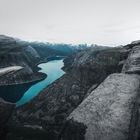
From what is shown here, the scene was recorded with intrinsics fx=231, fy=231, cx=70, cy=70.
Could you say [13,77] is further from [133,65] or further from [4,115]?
[4,115]

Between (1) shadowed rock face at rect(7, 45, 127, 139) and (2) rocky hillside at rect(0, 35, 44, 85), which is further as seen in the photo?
(2) rocky hillside at rect(0, 35, 44, 85)

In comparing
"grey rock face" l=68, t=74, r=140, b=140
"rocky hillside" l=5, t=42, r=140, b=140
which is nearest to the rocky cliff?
"rocky hillside" l=5, t=42, r=140, b=140

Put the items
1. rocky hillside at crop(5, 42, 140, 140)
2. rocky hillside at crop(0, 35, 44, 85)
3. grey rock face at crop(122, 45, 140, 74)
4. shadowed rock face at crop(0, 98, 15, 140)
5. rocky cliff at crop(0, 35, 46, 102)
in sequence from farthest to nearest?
rocky hillside at crop(0, 35, 44, 85), rocky cliff at crop(0, 35, 46, 102), grey rock face at crop(122, 45, 140, 74), shadowed rock face at crop(0, 98, 15, 140), rocky hillside at crop(5, 42, 140, 140)

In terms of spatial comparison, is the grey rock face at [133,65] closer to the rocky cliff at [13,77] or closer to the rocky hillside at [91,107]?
A: the rocky hillside at [91,107]

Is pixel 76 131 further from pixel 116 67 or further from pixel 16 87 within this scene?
pixel 16 87

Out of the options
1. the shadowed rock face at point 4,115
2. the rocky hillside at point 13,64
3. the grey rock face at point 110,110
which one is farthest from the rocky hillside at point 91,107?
the rocky hillside at point 13,64

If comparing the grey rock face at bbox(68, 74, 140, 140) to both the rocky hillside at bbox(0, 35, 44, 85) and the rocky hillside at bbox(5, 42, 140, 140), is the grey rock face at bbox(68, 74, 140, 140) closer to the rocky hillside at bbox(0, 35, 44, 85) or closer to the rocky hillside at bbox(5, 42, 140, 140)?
the rocky hillside at bbox(5, 42, 140, 140)

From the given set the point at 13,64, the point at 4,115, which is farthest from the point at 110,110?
the point at 13,64

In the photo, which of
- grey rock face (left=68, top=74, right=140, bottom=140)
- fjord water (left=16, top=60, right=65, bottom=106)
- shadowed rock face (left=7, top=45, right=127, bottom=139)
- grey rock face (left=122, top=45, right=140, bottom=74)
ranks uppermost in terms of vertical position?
grey rock face (left=122, top=45, right=140, bottom=74)

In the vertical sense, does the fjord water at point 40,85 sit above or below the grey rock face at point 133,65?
below
